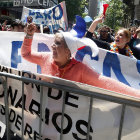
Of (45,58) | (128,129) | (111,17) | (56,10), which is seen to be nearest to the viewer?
(128,129)

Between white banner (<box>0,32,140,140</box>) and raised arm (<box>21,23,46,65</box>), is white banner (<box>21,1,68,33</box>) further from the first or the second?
white banner (<box>0,32,140,140</box>)

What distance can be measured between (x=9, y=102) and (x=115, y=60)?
1747 millimetres

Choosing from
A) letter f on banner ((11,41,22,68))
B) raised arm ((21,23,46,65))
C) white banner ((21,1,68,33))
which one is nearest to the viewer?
raised arm ((21,23,46,65))

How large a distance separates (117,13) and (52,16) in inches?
695

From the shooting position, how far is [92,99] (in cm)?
162

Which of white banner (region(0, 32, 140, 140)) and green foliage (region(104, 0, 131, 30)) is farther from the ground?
green foliage (region(104, 0, 131, 30))

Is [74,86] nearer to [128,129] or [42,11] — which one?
[128,129]

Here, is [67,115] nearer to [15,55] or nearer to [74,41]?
[74,41]

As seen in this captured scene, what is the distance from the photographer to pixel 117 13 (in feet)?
76.0

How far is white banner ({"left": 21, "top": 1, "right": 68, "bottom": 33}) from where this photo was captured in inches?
258

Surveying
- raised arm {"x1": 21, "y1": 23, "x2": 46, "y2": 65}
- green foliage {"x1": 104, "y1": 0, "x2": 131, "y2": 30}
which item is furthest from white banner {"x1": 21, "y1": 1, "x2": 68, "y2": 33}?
green foliage {"x1": 104, "y1": 0, "x2": 131, "y2": 30}

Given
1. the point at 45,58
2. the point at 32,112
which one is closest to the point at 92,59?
the point at 45,58

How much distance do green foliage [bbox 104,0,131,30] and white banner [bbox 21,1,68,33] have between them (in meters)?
15.8

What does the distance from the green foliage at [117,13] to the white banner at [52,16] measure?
1583cm
